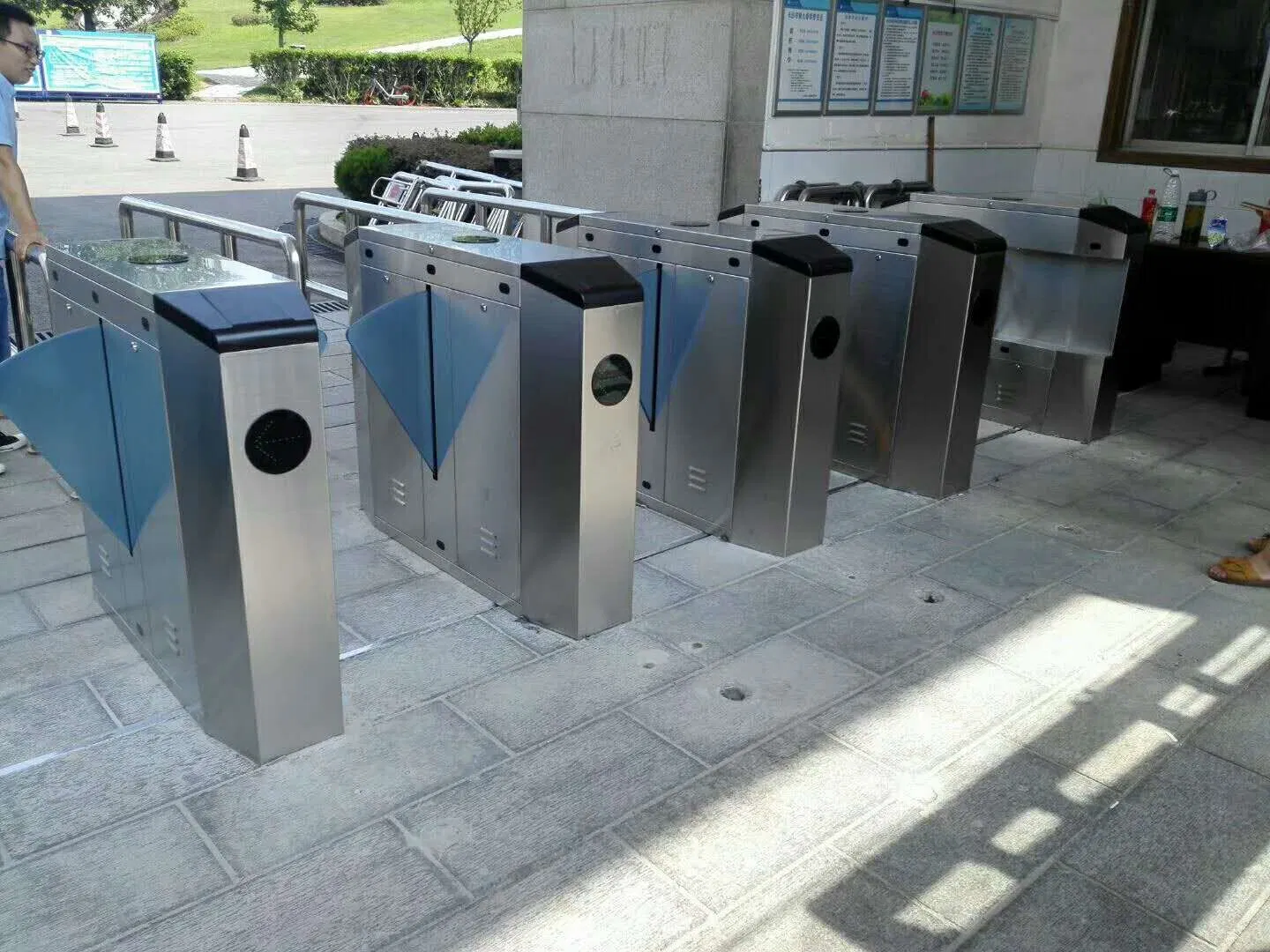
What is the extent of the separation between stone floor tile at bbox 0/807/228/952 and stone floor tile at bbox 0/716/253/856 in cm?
7

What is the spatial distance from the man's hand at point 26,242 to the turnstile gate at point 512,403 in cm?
94

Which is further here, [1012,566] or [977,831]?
[1012,566]

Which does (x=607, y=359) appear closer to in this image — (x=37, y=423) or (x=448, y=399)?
(x=448, y=399)

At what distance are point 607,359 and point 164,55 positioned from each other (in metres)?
31.0

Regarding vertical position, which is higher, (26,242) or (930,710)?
(26,242)

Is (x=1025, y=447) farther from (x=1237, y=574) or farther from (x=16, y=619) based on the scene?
(x=16, y=619)

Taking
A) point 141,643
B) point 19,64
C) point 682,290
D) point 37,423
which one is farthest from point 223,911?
point 19,64

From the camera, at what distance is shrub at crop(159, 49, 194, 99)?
1134 inches

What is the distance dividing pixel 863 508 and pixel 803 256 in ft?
3.67

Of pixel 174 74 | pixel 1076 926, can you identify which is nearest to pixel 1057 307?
pixel 1076 926

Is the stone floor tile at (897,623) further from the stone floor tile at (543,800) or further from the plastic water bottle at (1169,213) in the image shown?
the plastic water bottle at (1169,213)

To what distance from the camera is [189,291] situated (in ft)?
6.64

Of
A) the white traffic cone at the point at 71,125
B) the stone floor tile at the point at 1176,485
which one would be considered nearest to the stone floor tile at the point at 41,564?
the stone floor tile at the point at 1176,485

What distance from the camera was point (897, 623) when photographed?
3.02m
